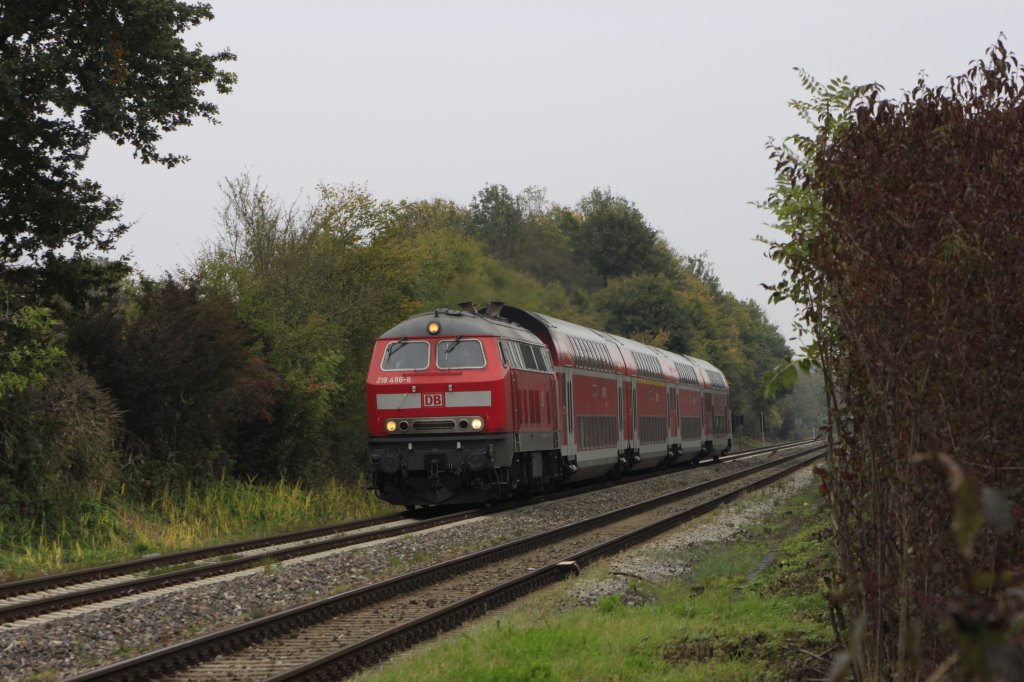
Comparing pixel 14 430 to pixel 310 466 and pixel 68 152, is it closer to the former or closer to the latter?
pixel 68 152

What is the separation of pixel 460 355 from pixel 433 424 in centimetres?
138

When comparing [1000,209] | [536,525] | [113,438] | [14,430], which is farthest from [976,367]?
[113,438]

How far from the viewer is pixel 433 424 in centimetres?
2130

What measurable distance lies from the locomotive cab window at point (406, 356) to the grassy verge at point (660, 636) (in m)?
9.68

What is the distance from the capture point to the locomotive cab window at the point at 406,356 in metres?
21.8

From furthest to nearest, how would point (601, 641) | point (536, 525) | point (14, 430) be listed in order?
point (536, 525) → point (14, 430) → point (601, 641)

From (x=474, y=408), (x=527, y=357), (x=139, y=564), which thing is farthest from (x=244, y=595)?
(x=527, y=357)

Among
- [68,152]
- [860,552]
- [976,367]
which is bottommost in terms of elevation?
[860,552]

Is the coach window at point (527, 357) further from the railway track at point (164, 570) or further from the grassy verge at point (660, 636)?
the grassy verge at point (660, 636)

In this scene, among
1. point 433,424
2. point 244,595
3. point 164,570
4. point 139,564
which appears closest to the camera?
point 244,595

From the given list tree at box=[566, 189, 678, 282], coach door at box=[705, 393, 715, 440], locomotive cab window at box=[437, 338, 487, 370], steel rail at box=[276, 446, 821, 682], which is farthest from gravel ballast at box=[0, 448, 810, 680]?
tree at box=[566, 189, 678, 282]

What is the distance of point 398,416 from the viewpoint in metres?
21.4

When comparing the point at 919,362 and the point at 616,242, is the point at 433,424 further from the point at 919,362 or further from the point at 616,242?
the point at 616,242

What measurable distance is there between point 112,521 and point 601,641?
11655mm
